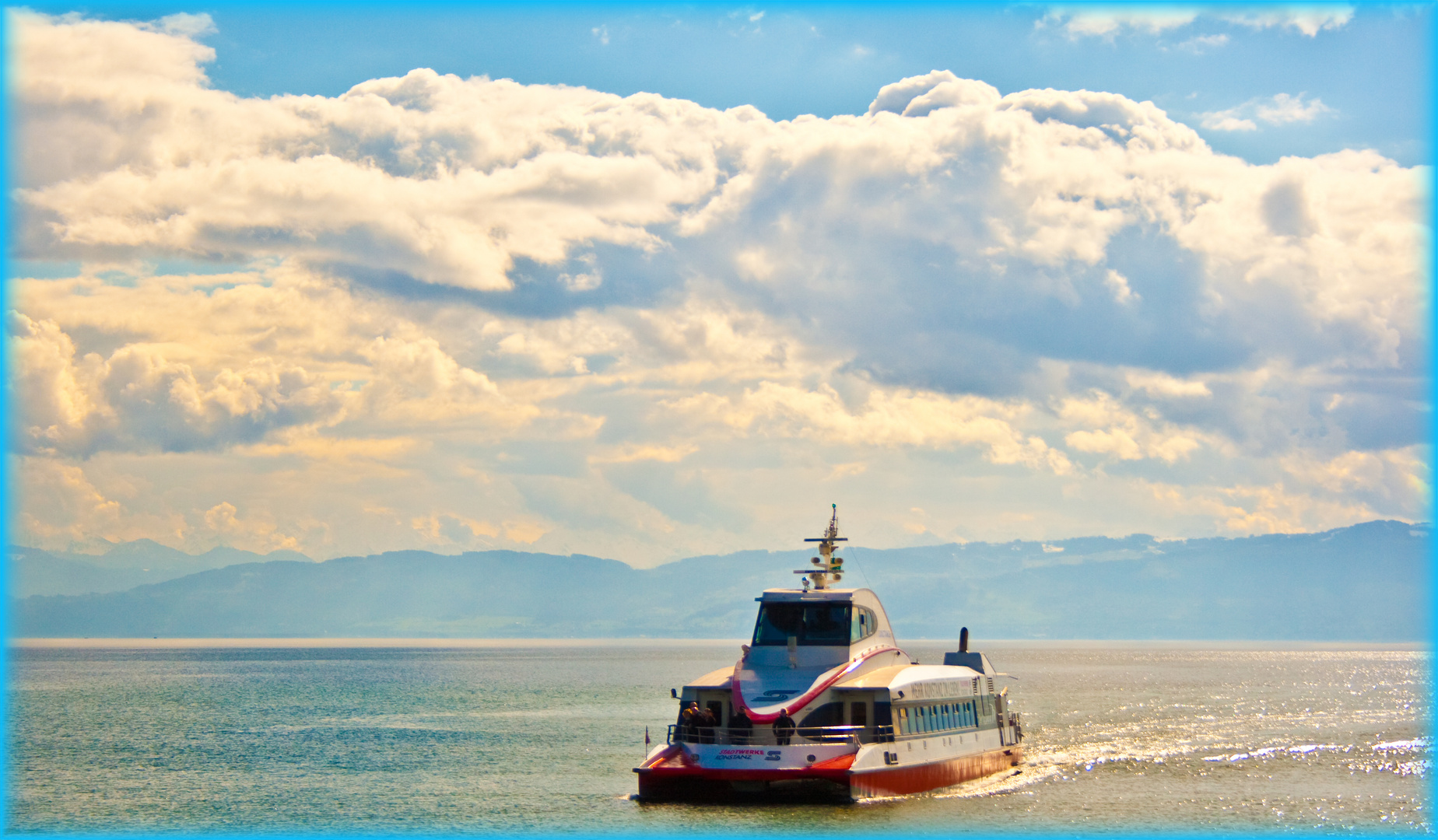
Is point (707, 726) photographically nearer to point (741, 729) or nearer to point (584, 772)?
point (741, 729)

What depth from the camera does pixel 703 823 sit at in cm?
4478

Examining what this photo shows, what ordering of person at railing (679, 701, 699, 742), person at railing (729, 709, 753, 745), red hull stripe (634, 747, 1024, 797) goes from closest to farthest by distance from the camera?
red hull stripe (634, 747, 1024, 797), person at railing (729, 709, 753, 745), person at railing (679, 701, 699, 742)

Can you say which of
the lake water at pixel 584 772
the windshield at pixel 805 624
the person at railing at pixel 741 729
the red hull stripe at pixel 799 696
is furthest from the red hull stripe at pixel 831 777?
the windshield at pixel 805 624

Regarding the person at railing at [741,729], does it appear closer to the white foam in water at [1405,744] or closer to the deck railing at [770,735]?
the deck railing at [770,735]

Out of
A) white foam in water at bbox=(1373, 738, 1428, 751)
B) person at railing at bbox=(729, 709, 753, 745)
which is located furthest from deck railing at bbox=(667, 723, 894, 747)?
white foam in water at bbox=(1373, 738, 1428, 751)

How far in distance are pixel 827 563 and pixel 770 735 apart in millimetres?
12610

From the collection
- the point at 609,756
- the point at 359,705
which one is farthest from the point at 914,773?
the point at 359,705

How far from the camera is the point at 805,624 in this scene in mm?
53969

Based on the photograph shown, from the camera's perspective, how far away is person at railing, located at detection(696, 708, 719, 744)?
160 feet

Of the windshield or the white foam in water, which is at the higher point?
the windshield

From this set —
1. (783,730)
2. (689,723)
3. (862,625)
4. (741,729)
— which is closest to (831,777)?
(783,730)

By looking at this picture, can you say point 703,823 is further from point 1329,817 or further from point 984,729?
point 1329,817

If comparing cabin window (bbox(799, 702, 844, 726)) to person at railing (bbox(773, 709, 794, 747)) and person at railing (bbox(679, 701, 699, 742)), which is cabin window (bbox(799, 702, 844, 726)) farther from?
person at railing (bbox(679, 701, 699, 742))

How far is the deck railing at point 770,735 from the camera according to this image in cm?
4788
